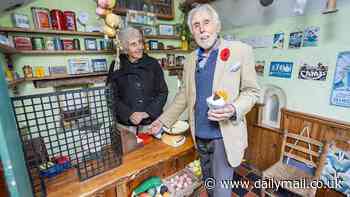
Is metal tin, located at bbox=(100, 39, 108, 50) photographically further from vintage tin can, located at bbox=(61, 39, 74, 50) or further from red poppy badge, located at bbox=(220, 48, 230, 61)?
red poppy badge, located at bbox=(220, 48, 230, 61)

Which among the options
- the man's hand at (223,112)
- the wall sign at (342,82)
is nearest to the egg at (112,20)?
the man's hand at (223,112)

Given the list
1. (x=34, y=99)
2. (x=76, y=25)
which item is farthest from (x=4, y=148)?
(x=76, y=25)

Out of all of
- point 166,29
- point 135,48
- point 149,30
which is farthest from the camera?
point 166,29

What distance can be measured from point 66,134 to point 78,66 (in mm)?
1263

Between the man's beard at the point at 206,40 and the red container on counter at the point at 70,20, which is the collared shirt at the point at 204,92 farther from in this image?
the red container on counter at the point at 70,20

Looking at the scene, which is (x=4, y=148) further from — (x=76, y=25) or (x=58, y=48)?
(x=76, y=25)

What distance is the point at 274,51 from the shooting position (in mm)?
1822

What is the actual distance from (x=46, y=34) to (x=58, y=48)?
0.45 ft

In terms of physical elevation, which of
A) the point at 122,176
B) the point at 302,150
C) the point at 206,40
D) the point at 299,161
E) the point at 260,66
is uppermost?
the point at 206,40

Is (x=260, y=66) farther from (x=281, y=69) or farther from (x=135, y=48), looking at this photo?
(x=135, y=48)

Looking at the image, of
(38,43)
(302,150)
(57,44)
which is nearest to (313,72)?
(302,150)

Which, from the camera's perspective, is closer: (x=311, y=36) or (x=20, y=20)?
(x=20, y=20)

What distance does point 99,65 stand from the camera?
1896mm

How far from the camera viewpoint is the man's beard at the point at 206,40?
936mm
